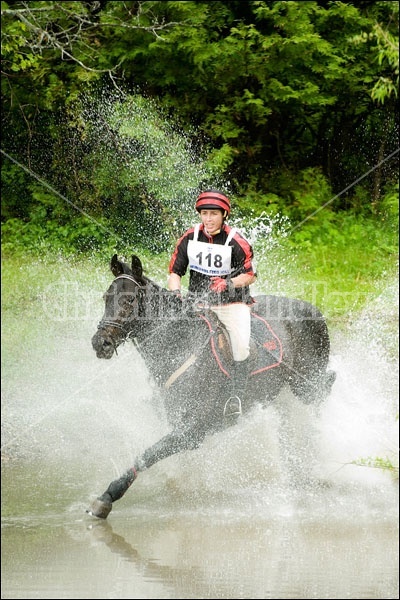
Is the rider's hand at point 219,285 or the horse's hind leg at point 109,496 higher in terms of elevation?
the rider's hand at point 219,285

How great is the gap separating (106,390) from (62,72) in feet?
27.4

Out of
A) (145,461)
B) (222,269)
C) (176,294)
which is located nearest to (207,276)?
(222,269)

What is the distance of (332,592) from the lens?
584 centimetres

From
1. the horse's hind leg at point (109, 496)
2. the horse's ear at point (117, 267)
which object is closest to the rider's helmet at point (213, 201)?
the horse's ear at point (117, 267)

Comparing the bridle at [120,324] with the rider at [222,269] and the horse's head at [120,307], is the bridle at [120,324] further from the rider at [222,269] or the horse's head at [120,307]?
the rider at [222,269]

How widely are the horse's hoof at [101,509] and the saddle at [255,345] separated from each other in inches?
61.4

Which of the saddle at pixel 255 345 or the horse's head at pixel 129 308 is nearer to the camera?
the horse's head at pixel 129 308

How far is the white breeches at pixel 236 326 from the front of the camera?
812cm

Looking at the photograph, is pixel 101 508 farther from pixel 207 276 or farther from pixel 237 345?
pixel 207 276

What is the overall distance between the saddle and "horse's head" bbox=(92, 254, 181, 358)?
37cm

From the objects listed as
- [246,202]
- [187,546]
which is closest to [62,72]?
[246,202]

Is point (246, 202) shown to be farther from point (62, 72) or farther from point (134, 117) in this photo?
point (62, 72)

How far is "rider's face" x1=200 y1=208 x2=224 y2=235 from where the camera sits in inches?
315

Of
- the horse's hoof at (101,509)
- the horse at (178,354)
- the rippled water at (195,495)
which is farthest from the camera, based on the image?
the horse at (178,354)
